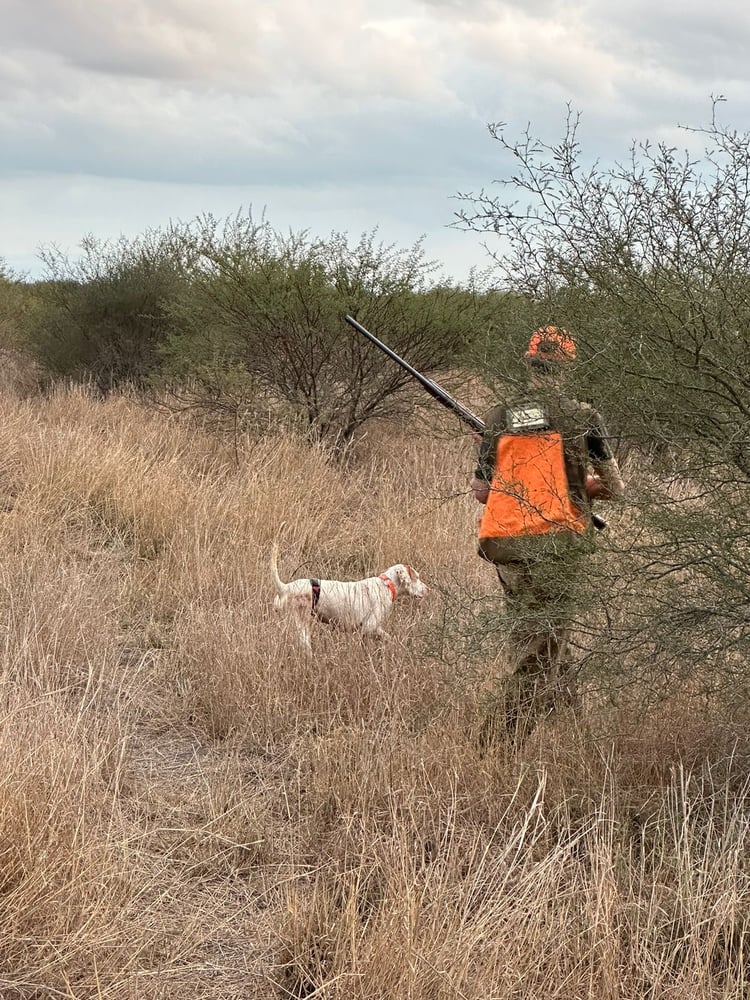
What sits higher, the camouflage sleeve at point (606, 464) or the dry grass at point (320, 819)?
the camouflage sleeve at point (606, 464)

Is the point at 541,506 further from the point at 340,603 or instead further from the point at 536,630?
the point at 340,603

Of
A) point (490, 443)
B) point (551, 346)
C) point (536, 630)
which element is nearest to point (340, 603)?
point (490, 443)

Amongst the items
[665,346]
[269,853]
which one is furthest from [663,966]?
[665,346]

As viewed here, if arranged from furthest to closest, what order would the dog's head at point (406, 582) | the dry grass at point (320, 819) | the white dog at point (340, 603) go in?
the dog's head at point (406, 582)
the white dog at point (340, 603)
the dry grass at point (320, 819)

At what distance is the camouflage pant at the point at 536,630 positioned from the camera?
11.8ft

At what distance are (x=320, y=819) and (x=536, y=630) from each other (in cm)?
108

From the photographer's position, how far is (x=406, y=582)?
528 cm

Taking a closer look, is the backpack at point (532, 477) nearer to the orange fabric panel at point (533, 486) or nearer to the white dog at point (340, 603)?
the orange fabric panel at point (533, 486)

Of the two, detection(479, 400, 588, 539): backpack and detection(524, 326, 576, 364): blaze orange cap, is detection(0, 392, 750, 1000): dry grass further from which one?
detection(524, 326, 576, 364): blaze orange cap

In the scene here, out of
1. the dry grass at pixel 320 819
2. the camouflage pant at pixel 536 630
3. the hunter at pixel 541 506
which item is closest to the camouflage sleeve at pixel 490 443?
the hunter at pixel 541 506

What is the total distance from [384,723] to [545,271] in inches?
75.9

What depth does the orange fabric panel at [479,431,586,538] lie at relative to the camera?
12.0 feet

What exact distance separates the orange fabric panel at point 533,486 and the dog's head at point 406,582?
56.4 inches

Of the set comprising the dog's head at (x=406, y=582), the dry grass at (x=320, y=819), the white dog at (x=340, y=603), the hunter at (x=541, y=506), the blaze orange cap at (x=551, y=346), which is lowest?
the dry grass at (x=320, y=819)
